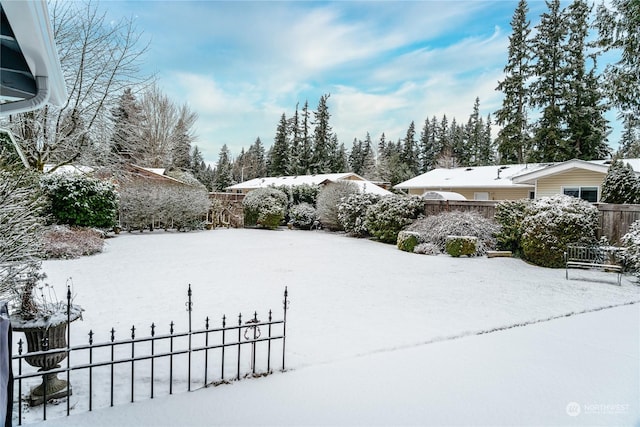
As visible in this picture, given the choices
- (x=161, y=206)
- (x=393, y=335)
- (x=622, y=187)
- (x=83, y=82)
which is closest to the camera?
(x=393, y=335)

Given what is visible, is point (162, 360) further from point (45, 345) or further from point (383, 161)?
point (383, 161)

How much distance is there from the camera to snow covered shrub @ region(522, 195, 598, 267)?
31.4 feet

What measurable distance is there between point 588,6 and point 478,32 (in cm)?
2264

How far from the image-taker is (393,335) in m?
4.67

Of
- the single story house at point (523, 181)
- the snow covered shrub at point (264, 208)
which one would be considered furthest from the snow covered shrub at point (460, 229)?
the snow covered shrub at point (264, 208)

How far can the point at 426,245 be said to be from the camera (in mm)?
12008

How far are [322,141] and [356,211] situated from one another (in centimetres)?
2552

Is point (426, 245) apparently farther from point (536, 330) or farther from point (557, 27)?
point (557, 27)

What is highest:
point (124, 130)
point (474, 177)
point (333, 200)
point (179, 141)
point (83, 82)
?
point (179, 141)

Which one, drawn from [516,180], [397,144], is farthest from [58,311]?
[397,144]

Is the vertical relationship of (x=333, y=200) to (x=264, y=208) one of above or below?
above

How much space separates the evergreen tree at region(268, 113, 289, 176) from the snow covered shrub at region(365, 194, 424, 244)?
28.0 metres

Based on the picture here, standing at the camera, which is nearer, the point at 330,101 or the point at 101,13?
the point at 101,13

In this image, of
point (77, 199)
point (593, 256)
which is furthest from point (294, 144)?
point (593, 256)
